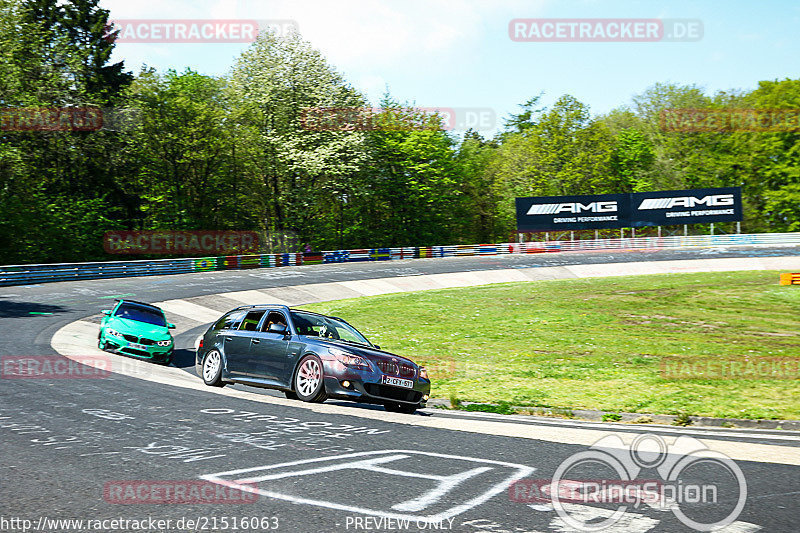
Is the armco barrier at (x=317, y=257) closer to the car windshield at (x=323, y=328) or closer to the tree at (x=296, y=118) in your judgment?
the tree at (x=296, y=118)

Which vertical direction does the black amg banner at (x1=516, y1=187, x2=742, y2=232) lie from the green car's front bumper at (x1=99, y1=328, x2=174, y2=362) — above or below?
above

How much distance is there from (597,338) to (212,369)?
1194 cm

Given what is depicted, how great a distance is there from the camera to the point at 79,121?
54.8 meters

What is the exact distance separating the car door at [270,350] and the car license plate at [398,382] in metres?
1.82

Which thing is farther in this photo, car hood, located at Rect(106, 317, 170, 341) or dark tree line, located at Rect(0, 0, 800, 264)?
dark tree line, located at Rect(0, 0, 800, 264)

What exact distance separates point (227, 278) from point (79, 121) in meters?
23.1

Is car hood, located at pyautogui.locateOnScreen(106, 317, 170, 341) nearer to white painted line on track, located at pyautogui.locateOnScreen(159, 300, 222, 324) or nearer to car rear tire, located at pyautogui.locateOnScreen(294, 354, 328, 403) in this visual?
car rear tire, located at pyautogui.locateOnScreen(294, 354, 328, 403)

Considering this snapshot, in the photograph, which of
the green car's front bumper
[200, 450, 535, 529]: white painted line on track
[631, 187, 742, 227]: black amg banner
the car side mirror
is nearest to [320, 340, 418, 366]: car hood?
the car side mirror

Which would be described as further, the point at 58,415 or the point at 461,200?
the point at 461,200

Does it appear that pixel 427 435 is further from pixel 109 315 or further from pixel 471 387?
pixel 109 315

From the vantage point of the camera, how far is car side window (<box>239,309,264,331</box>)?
13.3 metres

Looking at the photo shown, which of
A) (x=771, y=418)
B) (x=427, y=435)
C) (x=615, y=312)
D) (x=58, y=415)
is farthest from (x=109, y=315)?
(x=615, y=312)

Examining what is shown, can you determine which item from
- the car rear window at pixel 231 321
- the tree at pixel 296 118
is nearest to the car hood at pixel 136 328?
the car rear window at pixel 231 321

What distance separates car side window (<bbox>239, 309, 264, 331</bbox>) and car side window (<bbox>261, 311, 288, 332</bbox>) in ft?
0.86
